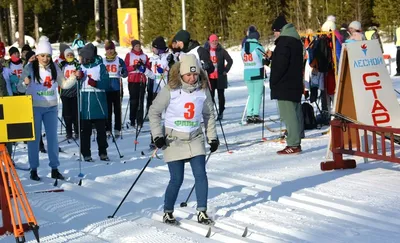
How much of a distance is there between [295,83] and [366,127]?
207 centimetres

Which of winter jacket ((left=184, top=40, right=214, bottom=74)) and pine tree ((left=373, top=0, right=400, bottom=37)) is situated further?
pine tree ((left=373, top=0, right=400, bottom=37))

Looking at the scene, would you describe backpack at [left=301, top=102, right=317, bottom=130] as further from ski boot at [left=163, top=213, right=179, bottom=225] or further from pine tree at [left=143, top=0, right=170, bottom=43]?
pine tree at [left=143, top=0, right=170, bottom=43]

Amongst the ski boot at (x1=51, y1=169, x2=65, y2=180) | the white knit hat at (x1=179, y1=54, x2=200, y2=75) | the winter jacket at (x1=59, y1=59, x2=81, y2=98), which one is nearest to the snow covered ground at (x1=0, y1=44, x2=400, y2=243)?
the ski boot at (x1=51, y1=169, x2=65, y2=180)

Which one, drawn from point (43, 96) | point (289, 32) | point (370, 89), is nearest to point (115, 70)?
point (289, 32)

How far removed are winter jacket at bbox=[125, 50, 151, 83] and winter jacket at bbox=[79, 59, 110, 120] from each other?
3589mm

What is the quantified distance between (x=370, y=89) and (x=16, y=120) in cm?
537

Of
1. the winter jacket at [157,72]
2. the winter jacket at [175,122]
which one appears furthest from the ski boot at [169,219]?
the winter jacket at [157,72]

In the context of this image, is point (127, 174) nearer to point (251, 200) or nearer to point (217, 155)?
point (217, 155)

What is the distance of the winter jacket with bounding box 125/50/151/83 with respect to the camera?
51.5 feet

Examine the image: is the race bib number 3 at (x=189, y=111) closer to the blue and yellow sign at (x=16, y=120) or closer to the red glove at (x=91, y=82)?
the blue and yellow sign at (x=16, y=120)

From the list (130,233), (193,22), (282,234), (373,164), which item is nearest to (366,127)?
(373,164)

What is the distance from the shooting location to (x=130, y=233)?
7043mm

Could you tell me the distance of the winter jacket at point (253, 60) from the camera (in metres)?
15.4

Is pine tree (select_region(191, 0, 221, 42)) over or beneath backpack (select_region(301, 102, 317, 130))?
over
